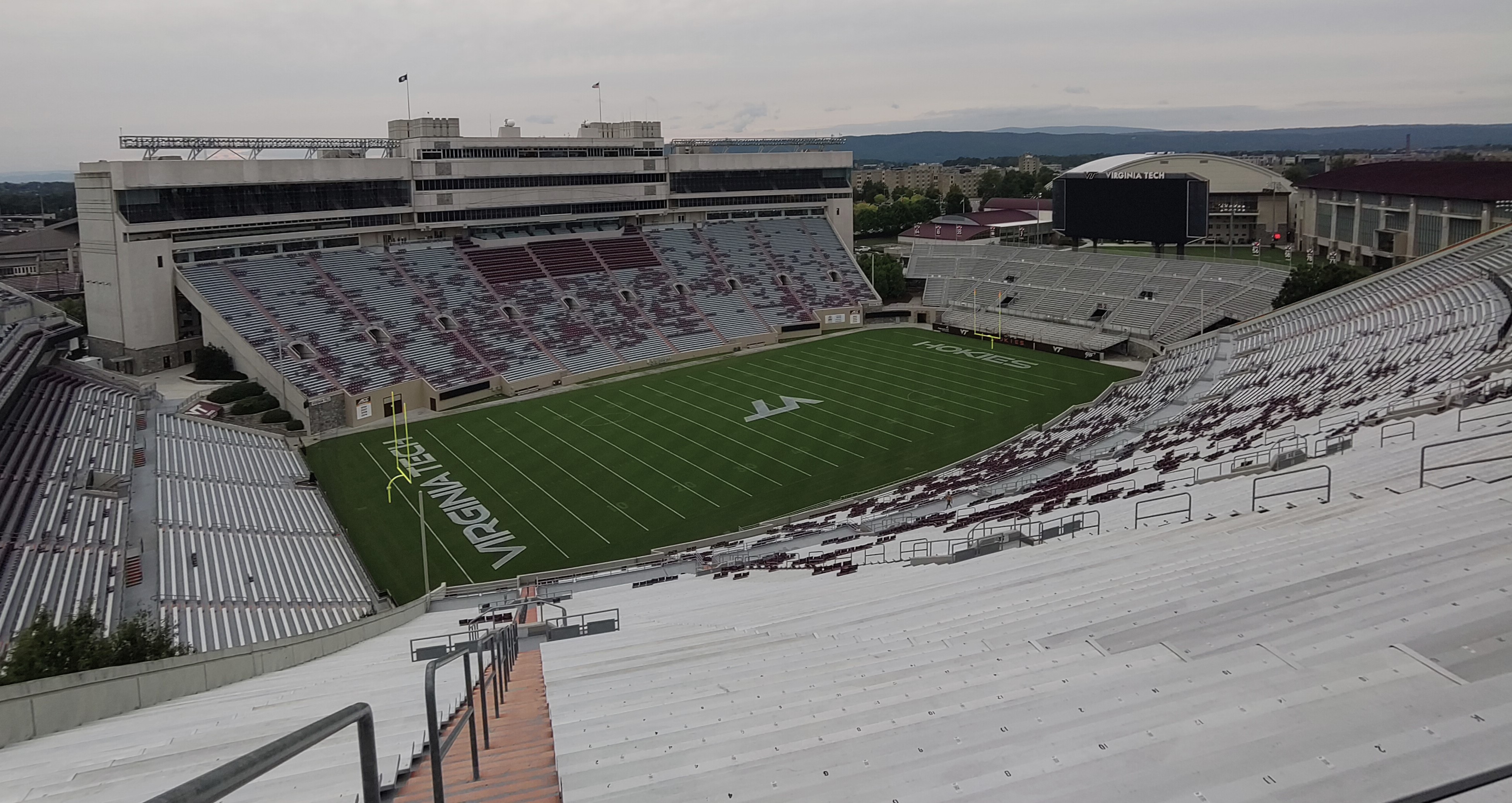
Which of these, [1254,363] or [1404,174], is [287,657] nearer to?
[1254,363]

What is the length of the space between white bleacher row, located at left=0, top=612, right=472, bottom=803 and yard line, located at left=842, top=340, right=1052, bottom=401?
30240 millimetres

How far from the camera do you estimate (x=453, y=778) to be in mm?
6789

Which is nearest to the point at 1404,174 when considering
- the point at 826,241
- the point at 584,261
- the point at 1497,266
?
the point at 1497,266

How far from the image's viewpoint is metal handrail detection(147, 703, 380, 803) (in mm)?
2279

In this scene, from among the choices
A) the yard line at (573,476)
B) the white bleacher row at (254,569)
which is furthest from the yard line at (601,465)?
the white bleacher row at (254,569)

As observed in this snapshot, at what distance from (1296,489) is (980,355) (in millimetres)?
33608

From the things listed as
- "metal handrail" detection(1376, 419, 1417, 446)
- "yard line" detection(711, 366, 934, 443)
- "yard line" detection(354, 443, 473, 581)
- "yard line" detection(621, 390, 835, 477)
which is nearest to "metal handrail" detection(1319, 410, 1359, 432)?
"metal handrail" detection(1376, 419, 1417, 446)

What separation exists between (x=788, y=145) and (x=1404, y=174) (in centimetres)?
3638

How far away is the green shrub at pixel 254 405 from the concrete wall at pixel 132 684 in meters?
22.5

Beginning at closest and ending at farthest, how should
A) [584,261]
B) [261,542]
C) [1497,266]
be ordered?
[261,542] → [1497,266] → [584,261]

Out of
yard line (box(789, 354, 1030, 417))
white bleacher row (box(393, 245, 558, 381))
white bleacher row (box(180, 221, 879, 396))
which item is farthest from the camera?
white bleacher row (box(393, 245, 558, 381))

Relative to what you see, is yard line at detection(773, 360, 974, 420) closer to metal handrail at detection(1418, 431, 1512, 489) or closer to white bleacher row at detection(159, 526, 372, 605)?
white bleacher row at detection(159, 526, 372, 605)

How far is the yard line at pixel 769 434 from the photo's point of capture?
32.8m

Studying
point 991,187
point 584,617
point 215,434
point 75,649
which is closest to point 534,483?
point 215,434
